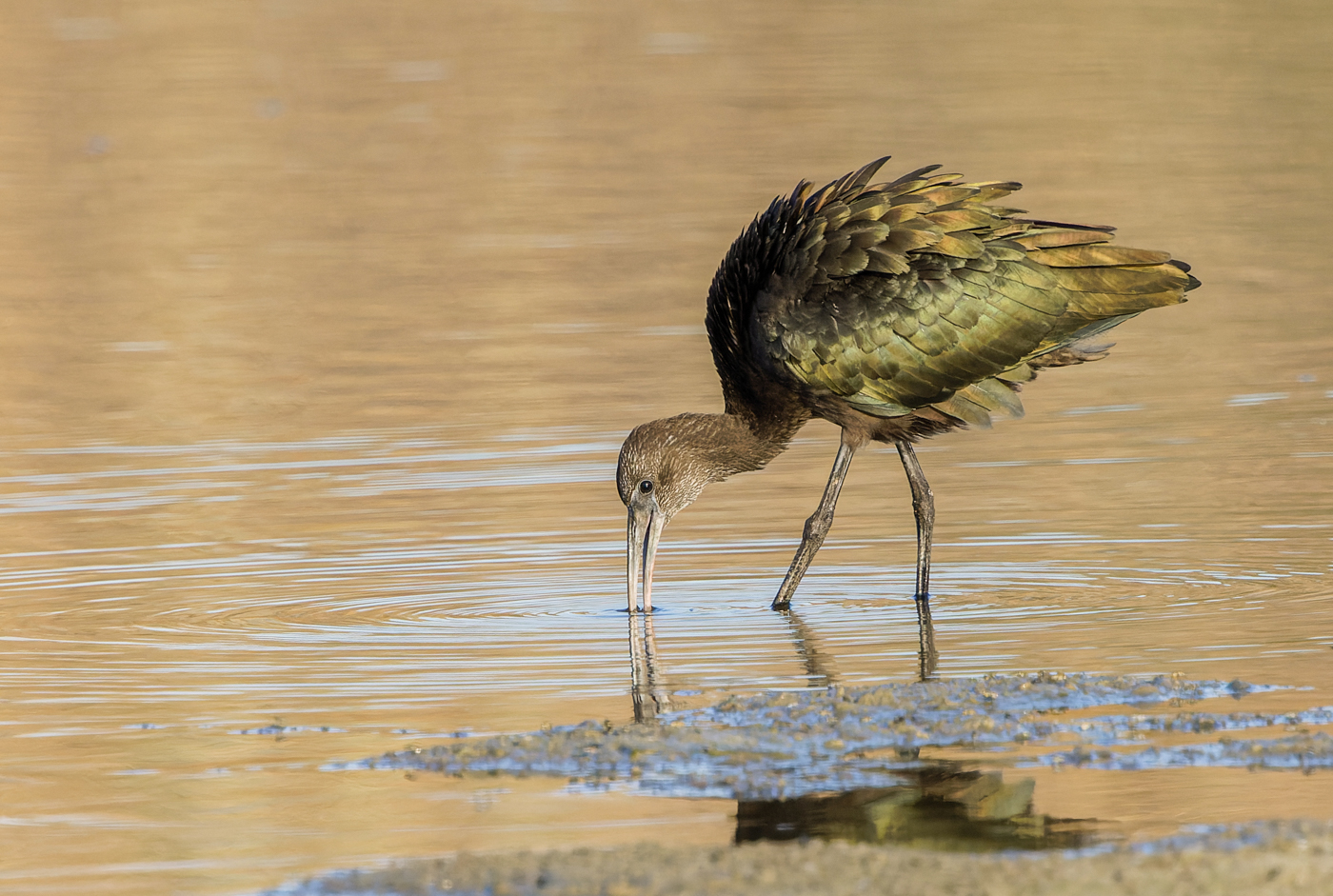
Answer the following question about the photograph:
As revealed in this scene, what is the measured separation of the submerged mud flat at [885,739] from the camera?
22.8 ft

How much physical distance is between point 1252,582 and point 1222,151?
1710 centimetres

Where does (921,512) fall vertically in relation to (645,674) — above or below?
above

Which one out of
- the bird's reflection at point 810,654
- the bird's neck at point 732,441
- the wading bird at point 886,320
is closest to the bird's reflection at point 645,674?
the wading bird at point 886,320

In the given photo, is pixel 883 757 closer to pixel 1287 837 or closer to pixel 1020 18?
pixel 1287 837

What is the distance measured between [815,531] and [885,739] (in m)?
3.04

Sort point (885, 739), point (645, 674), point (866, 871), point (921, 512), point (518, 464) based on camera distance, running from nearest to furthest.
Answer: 1. point (866, 871)
2. point (885, 739)
3. point (645, 674)
4. point (921, 512)
5. point (518, 464)

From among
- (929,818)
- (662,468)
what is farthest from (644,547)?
(929,818)

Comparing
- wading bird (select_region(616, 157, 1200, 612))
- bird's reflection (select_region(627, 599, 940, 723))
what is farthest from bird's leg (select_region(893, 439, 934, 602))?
bird's reflection (select_region(627, 599, 940, 723))

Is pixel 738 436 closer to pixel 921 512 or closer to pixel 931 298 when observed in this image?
pixel 921 512

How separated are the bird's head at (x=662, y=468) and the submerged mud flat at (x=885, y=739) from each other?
2.63 m

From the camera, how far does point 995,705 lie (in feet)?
25.2

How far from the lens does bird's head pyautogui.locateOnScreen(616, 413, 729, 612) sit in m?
10.5

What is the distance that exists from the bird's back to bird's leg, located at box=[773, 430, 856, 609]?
23cm

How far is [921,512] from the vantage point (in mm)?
10492
